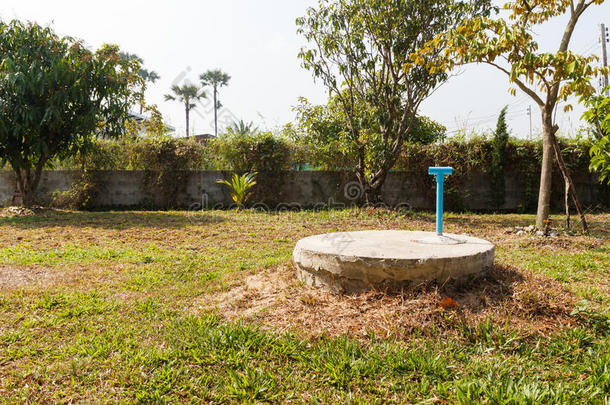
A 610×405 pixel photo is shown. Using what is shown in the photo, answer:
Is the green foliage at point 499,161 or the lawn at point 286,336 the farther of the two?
the green foliage at point 499,161

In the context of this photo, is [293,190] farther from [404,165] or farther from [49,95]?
[49,95]

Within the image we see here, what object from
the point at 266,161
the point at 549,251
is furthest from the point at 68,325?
the point at 266,161

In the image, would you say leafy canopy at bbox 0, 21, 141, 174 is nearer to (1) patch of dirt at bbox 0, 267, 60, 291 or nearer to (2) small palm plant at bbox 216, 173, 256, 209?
(2) small palm plant at bbox 216, 173, 256, 209

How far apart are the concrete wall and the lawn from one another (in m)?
5.47

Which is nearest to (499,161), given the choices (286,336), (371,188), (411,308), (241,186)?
(371,188)

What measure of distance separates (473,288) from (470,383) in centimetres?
99

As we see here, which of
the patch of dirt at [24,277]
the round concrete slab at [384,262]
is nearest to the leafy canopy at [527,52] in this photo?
the round concrete slab at [384,262]

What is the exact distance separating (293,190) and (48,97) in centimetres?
530

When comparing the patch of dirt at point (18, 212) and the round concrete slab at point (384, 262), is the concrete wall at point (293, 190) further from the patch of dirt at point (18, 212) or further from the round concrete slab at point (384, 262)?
the round concrete slab at point (384, 262)

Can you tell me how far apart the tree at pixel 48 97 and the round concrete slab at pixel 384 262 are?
653 cm

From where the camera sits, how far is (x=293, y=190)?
9.34m

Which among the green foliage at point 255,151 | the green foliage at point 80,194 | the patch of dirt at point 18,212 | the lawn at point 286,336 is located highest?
the green foliage at point 255,151

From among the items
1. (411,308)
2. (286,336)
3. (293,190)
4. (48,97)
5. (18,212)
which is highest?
(48,97)

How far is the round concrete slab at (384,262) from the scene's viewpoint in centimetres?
247
